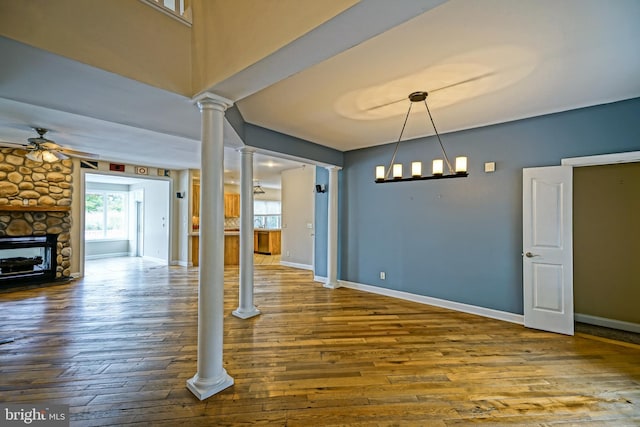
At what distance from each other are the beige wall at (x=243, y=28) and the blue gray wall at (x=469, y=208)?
3535 millimetres

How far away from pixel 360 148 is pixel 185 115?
3414 millimetres

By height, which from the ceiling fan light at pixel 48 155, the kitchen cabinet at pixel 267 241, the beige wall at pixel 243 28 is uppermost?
the beige wall at pixel 243 28

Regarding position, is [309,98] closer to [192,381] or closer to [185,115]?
[185,115]

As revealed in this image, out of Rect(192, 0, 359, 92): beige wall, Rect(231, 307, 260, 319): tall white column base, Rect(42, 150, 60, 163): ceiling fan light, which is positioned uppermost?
Rect(192, 0, 359, 92): beige wall

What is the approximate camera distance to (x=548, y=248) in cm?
354

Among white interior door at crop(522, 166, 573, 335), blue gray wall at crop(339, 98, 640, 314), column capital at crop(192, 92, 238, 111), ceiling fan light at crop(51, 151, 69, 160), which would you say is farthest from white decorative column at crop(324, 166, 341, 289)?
ceiling fan light at crop(51, 151, 69, 160)

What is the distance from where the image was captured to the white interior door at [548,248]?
3422 millimetres

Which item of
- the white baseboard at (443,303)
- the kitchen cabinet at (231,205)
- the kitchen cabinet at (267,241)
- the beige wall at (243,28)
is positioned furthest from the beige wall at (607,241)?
the kitchen cabinet at (231,205)

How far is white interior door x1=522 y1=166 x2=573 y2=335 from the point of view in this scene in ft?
11.2

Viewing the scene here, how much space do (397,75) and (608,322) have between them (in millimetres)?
4328

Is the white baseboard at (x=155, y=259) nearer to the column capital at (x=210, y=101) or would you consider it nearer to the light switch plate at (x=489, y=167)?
the column capital at (x=210, y=101)

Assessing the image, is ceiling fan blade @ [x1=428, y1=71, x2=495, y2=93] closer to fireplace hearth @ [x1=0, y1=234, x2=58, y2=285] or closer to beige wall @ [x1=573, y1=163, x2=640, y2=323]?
beige wall @ [x1=573, y1=163, x2=640, y2=323]

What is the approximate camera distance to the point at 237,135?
3.48 meters

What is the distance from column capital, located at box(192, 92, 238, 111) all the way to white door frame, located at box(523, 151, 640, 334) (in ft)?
13.2
